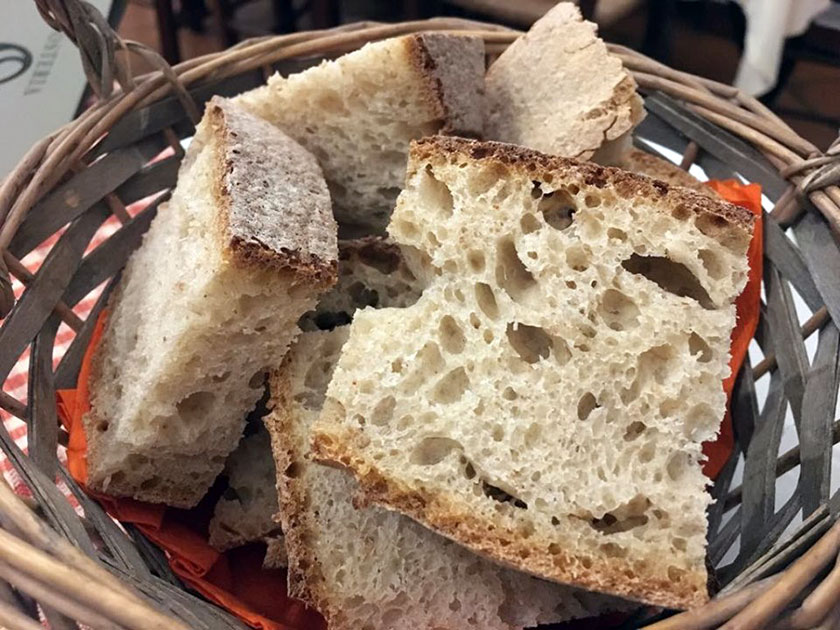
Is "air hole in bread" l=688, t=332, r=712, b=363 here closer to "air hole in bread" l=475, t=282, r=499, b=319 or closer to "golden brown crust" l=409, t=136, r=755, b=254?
"golden brown crust" l=409, t=136, r=755, b=254

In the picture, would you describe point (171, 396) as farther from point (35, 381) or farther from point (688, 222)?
point (688, 222)

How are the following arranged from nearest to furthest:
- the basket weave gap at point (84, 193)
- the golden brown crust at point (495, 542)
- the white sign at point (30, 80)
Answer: the golden brown crust at point (495, 542) < the basket weave gap at point (84, 193) < the white sign at point (30, 80)

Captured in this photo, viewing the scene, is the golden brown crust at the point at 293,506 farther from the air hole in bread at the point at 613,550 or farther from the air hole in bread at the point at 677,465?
the air hole in bread at the point at 677,465

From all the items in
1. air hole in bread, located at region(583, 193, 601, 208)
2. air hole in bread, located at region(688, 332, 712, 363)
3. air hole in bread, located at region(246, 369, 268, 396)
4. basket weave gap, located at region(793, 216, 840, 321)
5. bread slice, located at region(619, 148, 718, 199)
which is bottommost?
air hole in bread, located at region(246, 369, 268, 396)

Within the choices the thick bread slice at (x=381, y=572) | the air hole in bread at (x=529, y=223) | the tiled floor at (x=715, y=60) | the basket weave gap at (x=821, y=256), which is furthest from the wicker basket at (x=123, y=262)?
the tiled floor at (x=715, y=60)

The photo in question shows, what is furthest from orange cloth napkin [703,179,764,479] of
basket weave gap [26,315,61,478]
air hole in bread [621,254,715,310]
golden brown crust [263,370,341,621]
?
Answer: basket weave gap [26,315,61,478]

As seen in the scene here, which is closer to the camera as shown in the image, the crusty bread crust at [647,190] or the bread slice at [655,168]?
the crusty bread crust at [647,190]

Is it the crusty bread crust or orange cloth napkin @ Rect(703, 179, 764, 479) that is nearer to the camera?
the crusty bread crust
